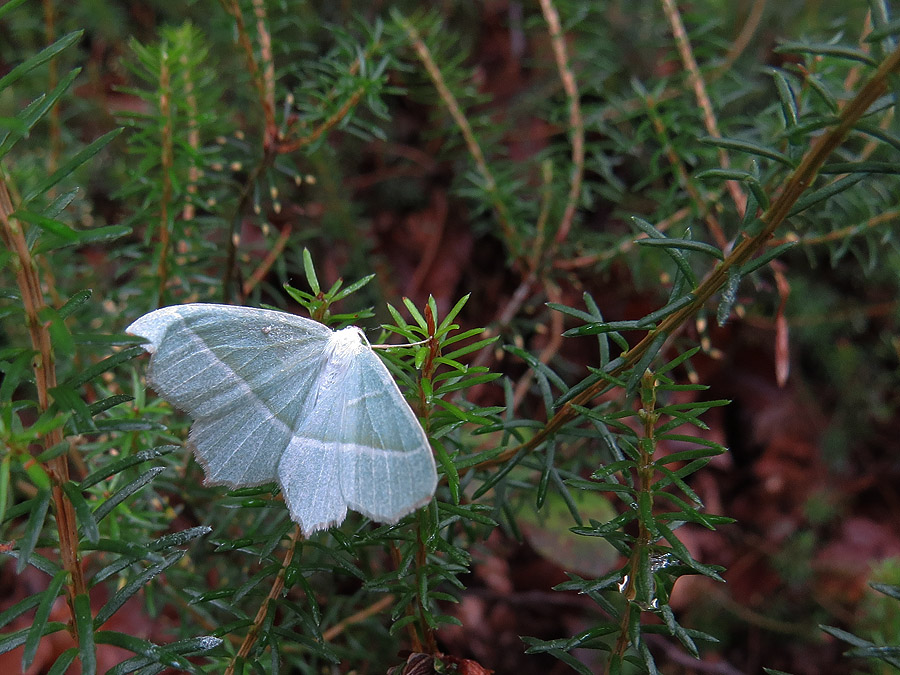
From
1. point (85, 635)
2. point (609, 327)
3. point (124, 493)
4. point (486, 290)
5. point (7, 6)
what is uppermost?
point (7, 6)

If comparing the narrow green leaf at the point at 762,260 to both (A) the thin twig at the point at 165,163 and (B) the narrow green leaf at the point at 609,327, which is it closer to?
(B) the narrow green leaf at the point at 609,327

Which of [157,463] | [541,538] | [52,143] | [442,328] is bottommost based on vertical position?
[541,538]

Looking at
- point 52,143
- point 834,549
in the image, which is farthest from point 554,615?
point 52,143

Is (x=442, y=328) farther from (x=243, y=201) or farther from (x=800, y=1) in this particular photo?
(x=800, y=1)

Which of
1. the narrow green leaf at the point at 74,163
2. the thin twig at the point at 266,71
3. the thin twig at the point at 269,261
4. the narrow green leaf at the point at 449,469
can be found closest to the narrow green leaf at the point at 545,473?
the narrow green leaf at the point at 449,469

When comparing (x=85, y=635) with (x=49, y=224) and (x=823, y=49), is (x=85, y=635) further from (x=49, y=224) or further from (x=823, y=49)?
(x=823, y=49)

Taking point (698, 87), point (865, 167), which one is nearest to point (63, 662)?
point (865, 167)
